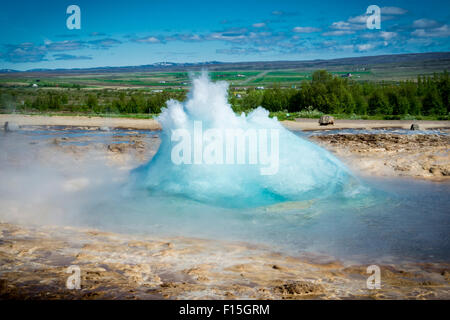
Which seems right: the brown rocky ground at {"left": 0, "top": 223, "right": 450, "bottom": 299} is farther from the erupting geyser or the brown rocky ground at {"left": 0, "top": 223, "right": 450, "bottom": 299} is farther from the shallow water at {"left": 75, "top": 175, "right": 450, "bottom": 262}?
the erupting geyser

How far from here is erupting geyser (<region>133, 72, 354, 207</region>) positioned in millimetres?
6672

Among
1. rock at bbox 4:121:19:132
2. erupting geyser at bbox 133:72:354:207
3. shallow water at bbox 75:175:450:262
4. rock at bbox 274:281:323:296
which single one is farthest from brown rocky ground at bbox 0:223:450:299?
rock at bbox 4:121:19:132

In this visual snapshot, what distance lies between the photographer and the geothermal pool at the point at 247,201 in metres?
→ 5.12

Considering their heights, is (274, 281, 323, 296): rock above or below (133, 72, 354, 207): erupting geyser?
below

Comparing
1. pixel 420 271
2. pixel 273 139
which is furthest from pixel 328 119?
pixel 420 271

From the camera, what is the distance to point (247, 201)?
647 centimetres

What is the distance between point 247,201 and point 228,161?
2.99 feet

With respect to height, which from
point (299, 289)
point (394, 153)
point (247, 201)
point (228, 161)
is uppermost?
point (228, 161)

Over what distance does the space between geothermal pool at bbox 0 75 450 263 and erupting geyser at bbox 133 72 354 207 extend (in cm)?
2

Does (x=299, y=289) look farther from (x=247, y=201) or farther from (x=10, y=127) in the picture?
(x=10, y=127)

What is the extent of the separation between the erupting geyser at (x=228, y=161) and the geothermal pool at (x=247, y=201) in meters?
0.02

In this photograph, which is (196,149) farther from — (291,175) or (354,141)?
(354,141)

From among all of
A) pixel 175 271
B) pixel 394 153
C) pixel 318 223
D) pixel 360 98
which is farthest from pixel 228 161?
pixel 360 98

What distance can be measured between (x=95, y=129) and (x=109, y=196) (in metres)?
10.3
